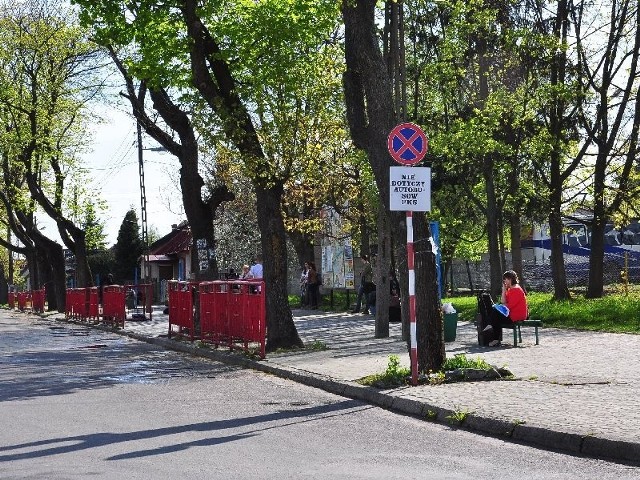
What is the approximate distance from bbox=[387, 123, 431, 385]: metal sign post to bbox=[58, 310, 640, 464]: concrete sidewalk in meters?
0.90

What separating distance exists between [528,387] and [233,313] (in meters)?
8.26

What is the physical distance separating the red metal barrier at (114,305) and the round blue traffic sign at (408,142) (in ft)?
70.3

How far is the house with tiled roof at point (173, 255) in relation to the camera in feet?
247

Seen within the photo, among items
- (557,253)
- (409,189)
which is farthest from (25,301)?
(409,189)

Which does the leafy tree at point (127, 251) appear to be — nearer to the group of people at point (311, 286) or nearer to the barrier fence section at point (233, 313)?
the group of people at point (311, 286)

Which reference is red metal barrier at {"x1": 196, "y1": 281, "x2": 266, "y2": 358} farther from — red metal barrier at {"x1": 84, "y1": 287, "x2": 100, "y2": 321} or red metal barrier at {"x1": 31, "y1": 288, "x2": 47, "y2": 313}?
red metal barrier at {"x1": 31, "y1": 288, "x2": 47, "y2": 313}

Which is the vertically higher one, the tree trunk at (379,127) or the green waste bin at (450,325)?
the tree trunk at (379,127)

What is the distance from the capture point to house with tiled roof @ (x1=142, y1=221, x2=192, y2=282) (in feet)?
247

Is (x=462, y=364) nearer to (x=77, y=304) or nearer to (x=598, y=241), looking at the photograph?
(x=598, y=241)

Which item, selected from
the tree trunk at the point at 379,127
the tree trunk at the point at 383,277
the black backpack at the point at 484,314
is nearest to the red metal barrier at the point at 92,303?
the tree trunk at the point at 383,277

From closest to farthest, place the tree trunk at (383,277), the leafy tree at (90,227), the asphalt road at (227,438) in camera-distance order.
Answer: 1. the asphalt road at (227,438)
2. the tree trunk at (383,277)
3. the leafy tree at (90,227)

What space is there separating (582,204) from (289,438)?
25427 mm

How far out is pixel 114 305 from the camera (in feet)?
114

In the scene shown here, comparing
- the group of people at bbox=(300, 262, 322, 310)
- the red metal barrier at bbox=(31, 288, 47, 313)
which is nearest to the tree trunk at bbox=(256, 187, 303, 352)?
the group of people at bbox=(300, 262, 322, 310)
